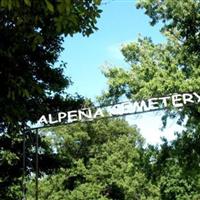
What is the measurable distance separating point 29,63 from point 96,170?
36095mm

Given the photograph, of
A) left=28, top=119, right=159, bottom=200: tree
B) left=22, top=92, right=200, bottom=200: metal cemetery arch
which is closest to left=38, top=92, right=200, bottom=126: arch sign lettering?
left=22, top=92, right=200, bottom=200: metal cemetery arch

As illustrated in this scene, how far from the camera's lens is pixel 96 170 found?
1877 inches

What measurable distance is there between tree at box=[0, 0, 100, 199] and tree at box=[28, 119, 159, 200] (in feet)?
95.4

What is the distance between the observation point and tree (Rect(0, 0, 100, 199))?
15.5 ft

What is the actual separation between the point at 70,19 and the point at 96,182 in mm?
44183

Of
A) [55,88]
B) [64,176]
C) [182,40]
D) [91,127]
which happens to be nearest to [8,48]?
[55,88]

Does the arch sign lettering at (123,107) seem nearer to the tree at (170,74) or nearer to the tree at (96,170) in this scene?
the tree at (170,74)

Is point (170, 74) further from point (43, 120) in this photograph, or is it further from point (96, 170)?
point (96, 170)

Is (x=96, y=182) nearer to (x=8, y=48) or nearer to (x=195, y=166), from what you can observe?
(x=195, y=166)

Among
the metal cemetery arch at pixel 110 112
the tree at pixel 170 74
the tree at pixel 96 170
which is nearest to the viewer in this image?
the metal cemetery arch at pixel 110 112

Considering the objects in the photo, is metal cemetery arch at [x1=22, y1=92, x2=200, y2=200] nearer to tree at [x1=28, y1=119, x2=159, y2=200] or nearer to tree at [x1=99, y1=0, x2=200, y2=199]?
tree at [x1=99, y1=0, x2=200, y2=199]

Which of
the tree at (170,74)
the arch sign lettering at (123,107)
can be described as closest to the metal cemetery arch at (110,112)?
the arch sign lettering at (123,107)

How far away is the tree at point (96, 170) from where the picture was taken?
4658 centimetres

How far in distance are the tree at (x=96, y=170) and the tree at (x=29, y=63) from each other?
29083mm
